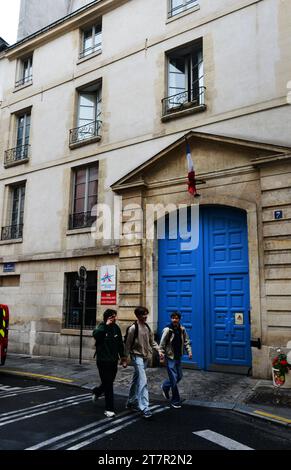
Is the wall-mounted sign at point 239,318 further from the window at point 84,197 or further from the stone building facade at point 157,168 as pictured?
the window at point 84,197

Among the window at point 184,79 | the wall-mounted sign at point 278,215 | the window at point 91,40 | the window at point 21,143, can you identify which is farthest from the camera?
the window at point 21,143

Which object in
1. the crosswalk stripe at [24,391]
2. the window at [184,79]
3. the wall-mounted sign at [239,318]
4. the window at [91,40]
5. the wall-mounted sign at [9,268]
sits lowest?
the crosswalk stripe at [24,391]

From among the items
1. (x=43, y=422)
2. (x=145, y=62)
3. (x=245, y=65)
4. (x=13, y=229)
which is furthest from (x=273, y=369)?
(x=13, y=229)

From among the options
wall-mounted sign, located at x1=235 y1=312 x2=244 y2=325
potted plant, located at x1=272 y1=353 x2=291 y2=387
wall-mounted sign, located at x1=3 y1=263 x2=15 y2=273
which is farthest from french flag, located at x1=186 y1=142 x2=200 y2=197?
wall-mounted sign, located at x1=3 y1=263 x2=15 y2=273

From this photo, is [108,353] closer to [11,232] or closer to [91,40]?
[11,232]

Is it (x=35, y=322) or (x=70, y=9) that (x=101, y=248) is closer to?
(x=35, y=322)

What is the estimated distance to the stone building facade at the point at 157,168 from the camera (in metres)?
8.98

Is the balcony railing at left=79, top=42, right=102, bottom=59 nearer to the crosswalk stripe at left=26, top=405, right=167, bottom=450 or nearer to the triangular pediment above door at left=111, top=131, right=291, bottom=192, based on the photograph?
the triangular pediment above door at left=111, top=131, right=291, bottom=192

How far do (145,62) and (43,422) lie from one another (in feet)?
33.4

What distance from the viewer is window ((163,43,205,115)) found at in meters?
10.9

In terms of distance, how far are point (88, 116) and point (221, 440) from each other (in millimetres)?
11179

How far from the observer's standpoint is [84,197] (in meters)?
12.5

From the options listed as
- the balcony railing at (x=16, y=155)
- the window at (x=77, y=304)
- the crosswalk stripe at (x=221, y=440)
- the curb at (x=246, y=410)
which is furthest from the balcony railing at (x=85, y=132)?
the crosswalk stripe at (x=221, y=440)

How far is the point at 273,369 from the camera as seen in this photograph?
7.40 m
